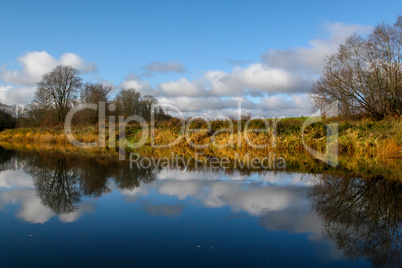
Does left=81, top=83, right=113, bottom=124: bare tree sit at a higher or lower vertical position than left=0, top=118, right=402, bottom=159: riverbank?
higher

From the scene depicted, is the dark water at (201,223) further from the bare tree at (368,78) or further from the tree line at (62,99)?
the tree line at (62,99)

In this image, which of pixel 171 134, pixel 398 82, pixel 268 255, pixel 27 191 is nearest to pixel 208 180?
pixel 27 191

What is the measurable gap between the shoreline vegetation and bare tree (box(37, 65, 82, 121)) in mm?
17402

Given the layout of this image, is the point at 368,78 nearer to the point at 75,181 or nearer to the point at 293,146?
the point at 293,146

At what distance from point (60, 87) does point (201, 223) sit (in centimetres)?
4059

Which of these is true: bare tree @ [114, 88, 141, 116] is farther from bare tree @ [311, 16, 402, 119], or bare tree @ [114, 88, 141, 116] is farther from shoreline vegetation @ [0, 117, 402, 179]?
bare tree @ [311, 16, 402, 119]

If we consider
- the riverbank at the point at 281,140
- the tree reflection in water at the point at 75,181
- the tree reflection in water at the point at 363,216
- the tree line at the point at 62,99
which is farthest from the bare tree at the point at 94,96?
the tree reflection in water at the point at 363,216

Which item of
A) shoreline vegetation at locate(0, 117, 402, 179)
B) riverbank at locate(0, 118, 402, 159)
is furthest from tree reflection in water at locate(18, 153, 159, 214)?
riverbank at locate(0, 118, 402, 159)

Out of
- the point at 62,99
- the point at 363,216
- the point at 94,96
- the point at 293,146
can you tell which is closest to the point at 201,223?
the point at 363,216

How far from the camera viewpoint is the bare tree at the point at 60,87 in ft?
133

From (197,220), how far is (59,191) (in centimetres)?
396

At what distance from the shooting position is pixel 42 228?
4863 mm

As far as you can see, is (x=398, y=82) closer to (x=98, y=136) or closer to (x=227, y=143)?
(x=227, y=143)

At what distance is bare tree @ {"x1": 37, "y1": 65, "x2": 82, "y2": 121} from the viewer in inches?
1598
